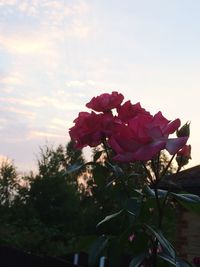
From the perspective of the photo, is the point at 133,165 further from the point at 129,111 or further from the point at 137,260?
the point at 137,260

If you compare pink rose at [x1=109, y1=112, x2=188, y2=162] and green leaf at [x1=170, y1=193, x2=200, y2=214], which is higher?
pink rose at [x1=109, y1=112, x2=188, y2=162]

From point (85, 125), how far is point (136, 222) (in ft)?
1.28

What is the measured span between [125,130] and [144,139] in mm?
73

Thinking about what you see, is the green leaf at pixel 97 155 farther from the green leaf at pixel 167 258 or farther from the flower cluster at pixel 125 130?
the green leaf at pixel 167 258

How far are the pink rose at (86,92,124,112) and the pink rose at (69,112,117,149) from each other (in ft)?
0.14

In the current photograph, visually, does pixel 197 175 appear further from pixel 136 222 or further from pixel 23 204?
pixel 23 204

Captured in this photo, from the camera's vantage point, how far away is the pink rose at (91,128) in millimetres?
1847

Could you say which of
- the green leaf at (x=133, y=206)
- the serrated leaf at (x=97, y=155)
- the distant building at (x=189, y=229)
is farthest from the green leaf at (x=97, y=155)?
the distant building at (x=189, y=229)

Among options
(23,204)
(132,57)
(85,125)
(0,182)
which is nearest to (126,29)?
(132,57)

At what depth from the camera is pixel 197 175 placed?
33.7 ft

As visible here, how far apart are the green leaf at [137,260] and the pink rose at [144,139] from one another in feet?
1.10

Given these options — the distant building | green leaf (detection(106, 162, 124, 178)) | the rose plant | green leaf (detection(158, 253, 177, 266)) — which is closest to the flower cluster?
the rose plant

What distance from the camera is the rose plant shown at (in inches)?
64.8

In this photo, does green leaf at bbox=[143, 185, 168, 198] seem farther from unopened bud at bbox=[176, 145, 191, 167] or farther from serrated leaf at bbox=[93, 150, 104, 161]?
serrated leaf at bbox=[93, 150, 104, 161]
